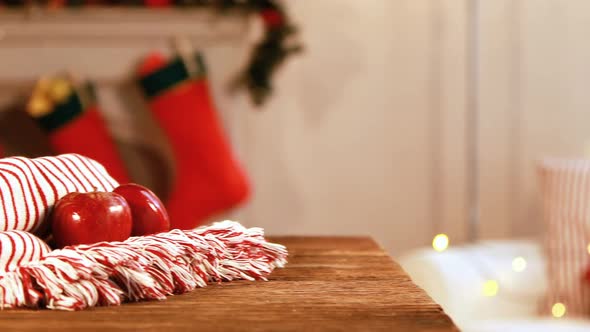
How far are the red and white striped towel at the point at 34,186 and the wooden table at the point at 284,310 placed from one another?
15 cm

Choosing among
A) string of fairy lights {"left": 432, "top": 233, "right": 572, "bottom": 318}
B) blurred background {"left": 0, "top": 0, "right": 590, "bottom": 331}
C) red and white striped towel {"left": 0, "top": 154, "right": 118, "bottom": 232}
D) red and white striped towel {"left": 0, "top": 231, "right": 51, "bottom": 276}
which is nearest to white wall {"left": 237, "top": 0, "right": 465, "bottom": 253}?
blurred background {"left": 0, "top": 0, "right": 590, "bottom": 331}

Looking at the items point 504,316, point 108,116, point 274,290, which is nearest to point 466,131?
point 504,316

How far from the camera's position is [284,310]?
755mm

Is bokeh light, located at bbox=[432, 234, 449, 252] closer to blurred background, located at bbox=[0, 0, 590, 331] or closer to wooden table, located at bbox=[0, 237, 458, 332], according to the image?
blurred background, located at bbox=[0, 0, 590, 331]

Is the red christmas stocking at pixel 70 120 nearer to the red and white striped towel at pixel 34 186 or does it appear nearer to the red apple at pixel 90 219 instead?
the red and white striped towel at pixel 34 186

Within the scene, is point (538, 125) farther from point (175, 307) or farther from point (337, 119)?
point (175, 307)

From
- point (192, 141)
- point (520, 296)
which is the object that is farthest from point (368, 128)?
point (520, 296)

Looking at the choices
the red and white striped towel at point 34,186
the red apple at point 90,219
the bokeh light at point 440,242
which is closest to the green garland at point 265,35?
the bokeh light at point 440,242

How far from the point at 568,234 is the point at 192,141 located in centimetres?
116

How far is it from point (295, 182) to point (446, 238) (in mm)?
537

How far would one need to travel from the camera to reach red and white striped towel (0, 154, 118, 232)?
89cm

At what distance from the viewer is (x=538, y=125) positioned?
10.2 ft

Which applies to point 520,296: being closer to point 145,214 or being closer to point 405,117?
point 405,117

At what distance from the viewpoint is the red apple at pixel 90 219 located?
0.89 metres
